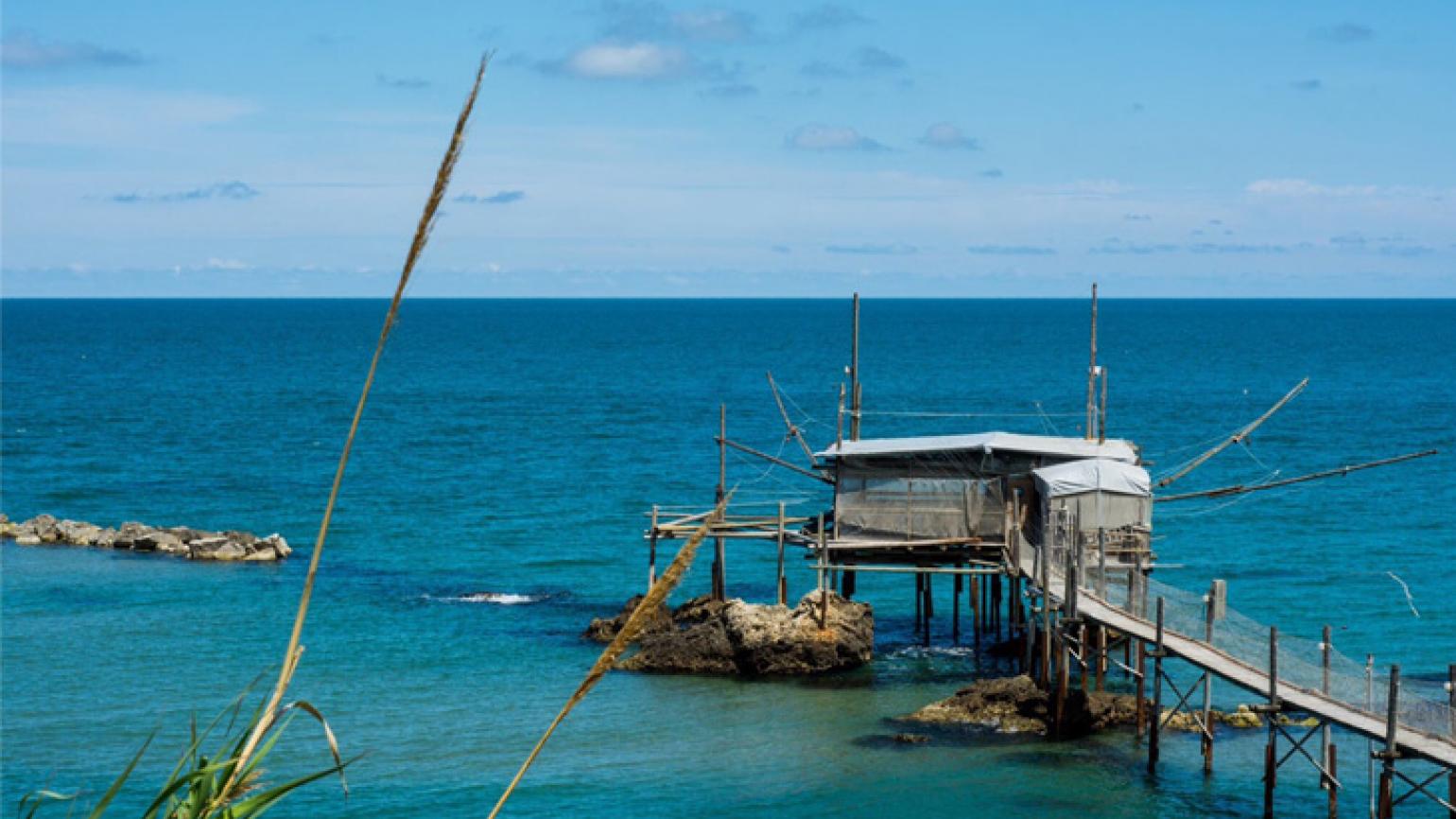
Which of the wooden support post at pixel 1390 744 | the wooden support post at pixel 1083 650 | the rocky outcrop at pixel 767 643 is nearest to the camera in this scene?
the wooden support post at pixel 1390 744

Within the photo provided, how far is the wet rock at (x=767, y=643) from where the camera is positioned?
3475cm

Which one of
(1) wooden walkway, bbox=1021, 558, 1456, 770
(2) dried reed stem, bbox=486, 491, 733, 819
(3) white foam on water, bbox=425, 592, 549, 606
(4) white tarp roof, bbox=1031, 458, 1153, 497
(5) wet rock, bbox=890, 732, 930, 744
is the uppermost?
(2) dried reed stem, bbox=486, 491, 733, 819

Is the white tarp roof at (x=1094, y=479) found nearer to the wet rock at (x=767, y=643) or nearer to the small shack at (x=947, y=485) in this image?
the small shack at (x=947, y=485)

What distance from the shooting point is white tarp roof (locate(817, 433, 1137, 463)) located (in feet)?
119

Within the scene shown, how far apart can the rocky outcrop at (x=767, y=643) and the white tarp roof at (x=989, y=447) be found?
3447 mm

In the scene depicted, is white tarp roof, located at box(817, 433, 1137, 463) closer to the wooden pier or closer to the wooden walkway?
the wooden pier

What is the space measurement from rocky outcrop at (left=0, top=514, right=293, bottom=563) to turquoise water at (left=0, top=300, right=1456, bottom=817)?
146 centimetres

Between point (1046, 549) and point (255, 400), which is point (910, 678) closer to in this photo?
point (1046, 549)

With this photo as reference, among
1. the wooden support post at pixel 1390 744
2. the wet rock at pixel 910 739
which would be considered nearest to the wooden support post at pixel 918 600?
the wet rock at pixel 910 739

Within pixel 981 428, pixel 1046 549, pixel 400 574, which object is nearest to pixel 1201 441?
pixel 981 428

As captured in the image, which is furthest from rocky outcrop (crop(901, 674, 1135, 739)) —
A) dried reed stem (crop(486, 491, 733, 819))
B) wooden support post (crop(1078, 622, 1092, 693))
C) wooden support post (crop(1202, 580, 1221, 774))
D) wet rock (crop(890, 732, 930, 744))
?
dried reed stem (crop(486, 491, 733, 819))

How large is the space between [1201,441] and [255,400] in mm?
60484

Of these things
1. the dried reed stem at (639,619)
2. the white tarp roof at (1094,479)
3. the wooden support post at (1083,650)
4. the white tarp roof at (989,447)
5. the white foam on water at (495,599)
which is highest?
the dried reed stem at (639,619)

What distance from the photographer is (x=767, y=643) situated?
114 ft
